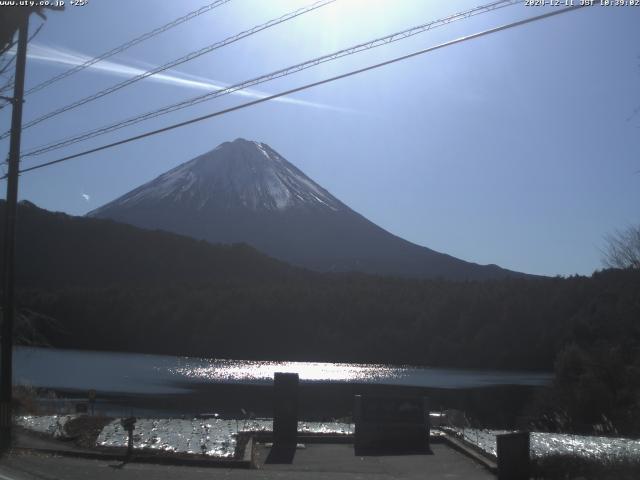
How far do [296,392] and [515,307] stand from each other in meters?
74.3

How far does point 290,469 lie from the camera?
13812 millimetres

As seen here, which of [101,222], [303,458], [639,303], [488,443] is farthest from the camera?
[101,222]

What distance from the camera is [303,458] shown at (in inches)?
594

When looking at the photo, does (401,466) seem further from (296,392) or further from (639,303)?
(639,303)

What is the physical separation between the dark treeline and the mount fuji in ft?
157

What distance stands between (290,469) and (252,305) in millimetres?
87856

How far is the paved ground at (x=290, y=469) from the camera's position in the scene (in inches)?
501

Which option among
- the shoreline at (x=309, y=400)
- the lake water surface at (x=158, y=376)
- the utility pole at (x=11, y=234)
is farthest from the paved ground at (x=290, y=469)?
the lake water surface at (x=158, y=376)

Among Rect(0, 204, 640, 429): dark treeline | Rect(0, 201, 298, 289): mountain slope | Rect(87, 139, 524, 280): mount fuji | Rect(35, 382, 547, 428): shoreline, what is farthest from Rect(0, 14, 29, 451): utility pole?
Rect(87, 139, 524, 280): mount fuji

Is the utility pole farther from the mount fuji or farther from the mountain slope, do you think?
the mount fuji

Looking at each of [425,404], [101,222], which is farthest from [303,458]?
[101,222]

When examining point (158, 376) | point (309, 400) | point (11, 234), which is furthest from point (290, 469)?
point (158, 376)

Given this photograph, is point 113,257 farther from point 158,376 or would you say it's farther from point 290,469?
point 290,469

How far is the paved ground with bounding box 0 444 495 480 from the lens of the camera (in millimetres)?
12719
